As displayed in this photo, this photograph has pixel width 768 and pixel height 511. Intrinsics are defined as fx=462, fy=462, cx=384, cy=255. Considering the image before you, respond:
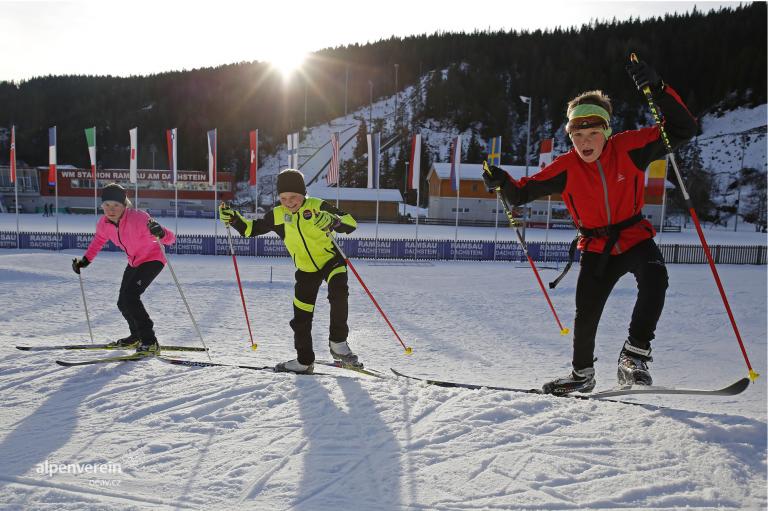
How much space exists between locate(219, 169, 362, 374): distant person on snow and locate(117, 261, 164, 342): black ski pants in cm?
174

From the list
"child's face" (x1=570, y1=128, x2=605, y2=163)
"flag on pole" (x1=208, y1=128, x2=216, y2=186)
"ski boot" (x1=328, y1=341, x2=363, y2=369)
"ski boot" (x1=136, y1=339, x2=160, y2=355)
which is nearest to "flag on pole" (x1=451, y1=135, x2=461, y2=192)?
"flag on pole" (x1=208, y1=128, x2=216, y2=186)

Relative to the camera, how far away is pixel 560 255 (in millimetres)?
21641

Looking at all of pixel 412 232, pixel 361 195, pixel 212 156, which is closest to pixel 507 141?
pixel 361 195

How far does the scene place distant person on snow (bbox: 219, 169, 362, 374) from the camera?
4.63m

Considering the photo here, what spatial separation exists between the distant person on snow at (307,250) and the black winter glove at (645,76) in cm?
274

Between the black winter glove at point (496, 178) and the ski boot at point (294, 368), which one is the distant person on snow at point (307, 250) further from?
the black winter glove at point (496, 178)

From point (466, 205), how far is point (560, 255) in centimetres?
2608

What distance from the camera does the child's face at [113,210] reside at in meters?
5.18

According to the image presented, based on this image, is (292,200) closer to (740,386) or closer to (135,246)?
(135,246)

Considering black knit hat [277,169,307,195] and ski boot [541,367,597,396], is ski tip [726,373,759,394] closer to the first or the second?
ski boot [541,367,597,396]

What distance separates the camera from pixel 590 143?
3.30 metres

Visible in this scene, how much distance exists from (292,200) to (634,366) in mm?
3278

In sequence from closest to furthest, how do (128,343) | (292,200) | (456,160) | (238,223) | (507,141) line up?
(292,200) → (238,223) → (128,343) → (456,160) → (507,141)

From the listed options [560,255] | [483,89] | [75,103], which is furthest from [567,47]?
[75,103]
